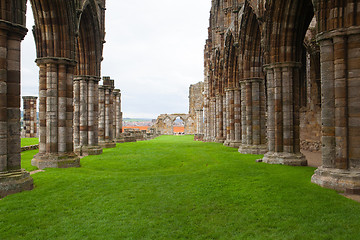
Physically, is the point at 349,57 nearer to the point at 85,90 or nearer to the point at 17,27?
the point at 17,27

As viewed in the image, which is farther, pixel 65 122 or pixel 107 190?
pixel 65 122

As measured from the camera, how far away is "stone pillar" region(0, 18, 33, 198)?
650 centimetres

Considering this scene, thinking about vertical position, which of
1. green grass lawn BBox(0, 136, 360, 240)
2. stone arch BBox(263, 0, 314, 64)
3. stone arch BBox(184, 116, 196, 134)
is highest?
stone arch BBox(263, 0, 314, 64)

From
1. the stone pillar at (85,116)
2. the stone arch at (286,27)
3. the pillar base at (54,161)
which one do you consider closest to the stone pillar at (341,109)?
the stone arch at (286,27)

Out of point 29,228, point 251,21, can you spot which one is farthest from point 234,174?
point 251,21

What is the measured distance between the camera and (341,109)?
7012mm

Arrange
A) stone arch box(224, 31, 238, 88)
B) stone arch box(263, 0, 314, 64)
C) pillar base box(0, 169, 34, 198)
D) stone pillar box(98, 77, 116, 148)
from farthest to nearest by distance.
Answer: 1. stone pillar box(98, 77, 116, 148)
2. stone arch box(224, 31, 238, 88)
3. stone arch box(263, 0, 314, 64)
4. pillar base box(0, 169, 34, 198)

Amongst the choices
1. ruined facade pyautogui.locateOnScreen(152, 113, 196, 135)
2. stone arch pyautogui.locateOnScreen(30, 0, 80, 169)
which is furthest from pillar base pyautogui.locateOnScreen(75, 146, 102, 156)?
ruined facade pyautogui.locateOnScreen(152, 113, 196, 135)

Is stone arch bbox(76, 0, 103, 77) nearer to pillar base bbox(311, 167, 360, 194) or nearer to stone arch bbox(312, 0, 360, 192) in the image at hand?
stone arch bbox(312, 0, 360, 192)

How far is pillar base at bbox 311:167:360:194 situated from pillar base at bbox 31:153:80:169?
8740mm

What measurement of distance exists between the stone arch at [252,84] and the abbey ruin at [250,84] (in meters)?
0.06

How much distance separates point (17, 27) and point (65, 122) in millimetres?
4580

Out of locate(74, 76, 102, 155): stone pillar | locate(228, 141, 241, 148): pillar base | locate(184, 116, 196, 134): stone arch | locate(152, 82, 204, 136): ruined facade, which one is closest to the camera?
locate(74, 76, 102, 155): stone pillar

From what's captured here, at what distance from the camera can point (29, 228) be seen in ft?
14.7
